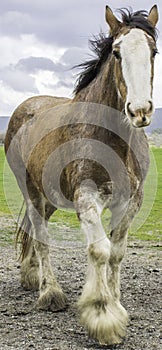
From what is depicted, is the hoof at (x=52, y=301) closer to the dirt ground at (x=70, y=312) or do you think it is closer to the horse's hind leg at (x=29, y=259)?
the dirt ground at (x=70, y=312)

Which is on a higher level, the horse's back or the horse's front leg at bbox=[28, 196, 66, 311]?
the horse's back

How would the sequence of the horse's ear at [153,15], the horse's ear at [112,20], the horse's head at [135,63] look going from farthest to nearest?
the horse's ear at [153,15] → the horse's ear at [112,20] → the horse's head at [135,63]

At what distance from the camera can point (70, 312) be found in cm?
654

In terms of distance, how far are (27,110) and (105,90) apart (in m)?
2.83

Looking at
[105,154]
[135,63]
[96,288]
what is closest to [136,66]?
[135,63]

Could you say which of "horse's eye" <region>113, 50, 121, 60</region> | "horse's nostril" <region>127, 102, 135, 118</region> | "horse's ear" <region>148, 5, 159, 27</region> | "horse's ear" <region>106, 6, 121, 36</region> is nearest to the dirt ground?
"horse's nostril" <region>127, 102, 135, 118</region>

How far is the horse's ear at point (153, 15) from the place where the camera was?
566cm

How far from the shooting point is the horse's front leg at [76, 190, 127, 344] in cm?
520

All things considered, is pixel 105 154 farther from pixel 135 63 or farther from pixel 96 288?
pixel 96 288

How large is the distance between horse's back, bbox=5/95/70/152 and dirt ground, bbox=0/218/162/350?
2322mm

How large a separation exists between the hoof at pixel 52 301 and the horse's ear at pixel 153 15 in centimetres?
349

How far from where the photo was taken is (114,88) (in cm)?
545

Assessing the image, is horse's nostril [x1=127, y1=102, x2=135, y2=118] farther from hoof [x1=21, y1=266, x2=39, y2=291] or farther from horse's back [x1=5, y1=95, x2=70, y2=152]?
hoof [x1=21, y1=266, x2=39, y2=291]

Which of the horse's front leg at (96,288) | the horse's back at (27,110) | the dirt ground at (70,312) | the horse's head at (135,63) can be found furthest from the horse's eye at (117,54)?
the dirt ground at (70,312)
